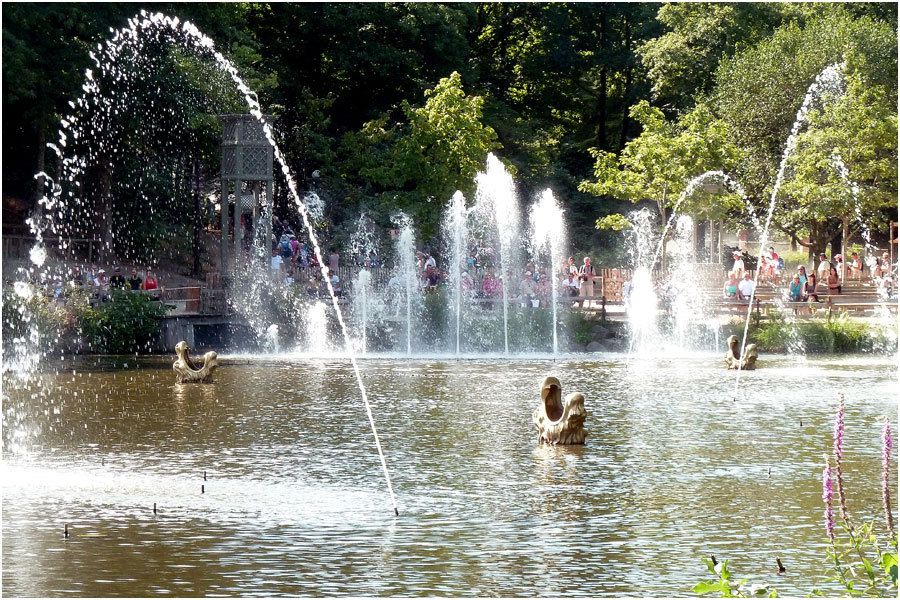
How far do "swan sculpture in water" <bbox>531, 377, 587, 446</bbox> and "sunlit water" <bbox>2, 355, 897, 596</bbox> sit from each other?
0.81 feet

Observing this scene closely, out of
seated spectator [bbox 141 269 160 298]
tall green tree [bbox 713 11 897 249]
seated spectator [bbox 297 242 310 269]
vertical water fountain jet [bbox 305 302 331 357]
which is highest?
tall green tree [bbox 713 11 897 249]

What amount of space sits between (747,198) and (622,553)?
1516 inches

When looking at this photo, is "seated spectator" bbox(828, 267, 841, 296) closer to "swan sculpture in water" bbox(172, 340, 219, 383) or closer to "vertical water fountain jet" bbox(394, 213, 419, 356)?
"vertical water fountain jet" bbox(394, 213, 419, 356)

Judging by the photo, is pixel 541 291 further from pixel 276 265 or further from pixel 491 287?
pixel 276 265

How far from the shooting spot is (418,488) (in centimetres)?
1488

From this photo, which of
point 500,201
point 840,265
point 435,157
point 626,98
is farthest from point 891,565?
point 626,98

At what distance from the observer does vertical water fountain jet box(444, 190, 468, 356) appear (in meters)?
35.5

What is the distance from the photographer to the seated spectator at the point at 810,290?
116ft

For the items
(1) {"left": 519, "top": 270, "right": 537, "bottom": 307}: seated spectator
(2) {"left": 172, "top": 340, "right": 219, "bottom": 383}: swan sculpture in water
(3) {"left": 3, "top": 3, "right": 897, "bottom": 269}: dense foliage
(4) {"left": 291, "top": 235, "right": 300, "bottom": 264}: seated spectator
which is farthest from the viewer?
(3) {"left": 3, "top": 3, "right": 897, "bottom": 269}: dense foliage

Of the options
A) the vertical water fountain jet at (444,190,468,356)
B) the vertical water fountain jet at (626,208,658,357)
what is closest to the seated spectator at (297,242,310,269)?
the vertical water fountain jet at (444,190,468,356)

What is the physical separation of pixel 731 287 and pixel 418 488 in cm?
2330

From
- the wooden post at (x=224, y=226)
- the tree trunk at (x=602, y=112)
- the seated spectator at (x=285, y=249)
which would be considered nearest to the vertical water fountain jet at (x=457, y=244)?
the seated spectator at (x=285, y=249)

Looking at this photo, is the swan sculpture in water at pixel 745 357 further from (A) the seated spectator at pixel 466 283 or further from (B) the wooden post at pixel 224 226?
(B) the wooden post at pixel 224 226

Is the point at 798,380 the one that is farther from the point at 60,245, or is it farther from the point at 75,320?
the point at 60,245
